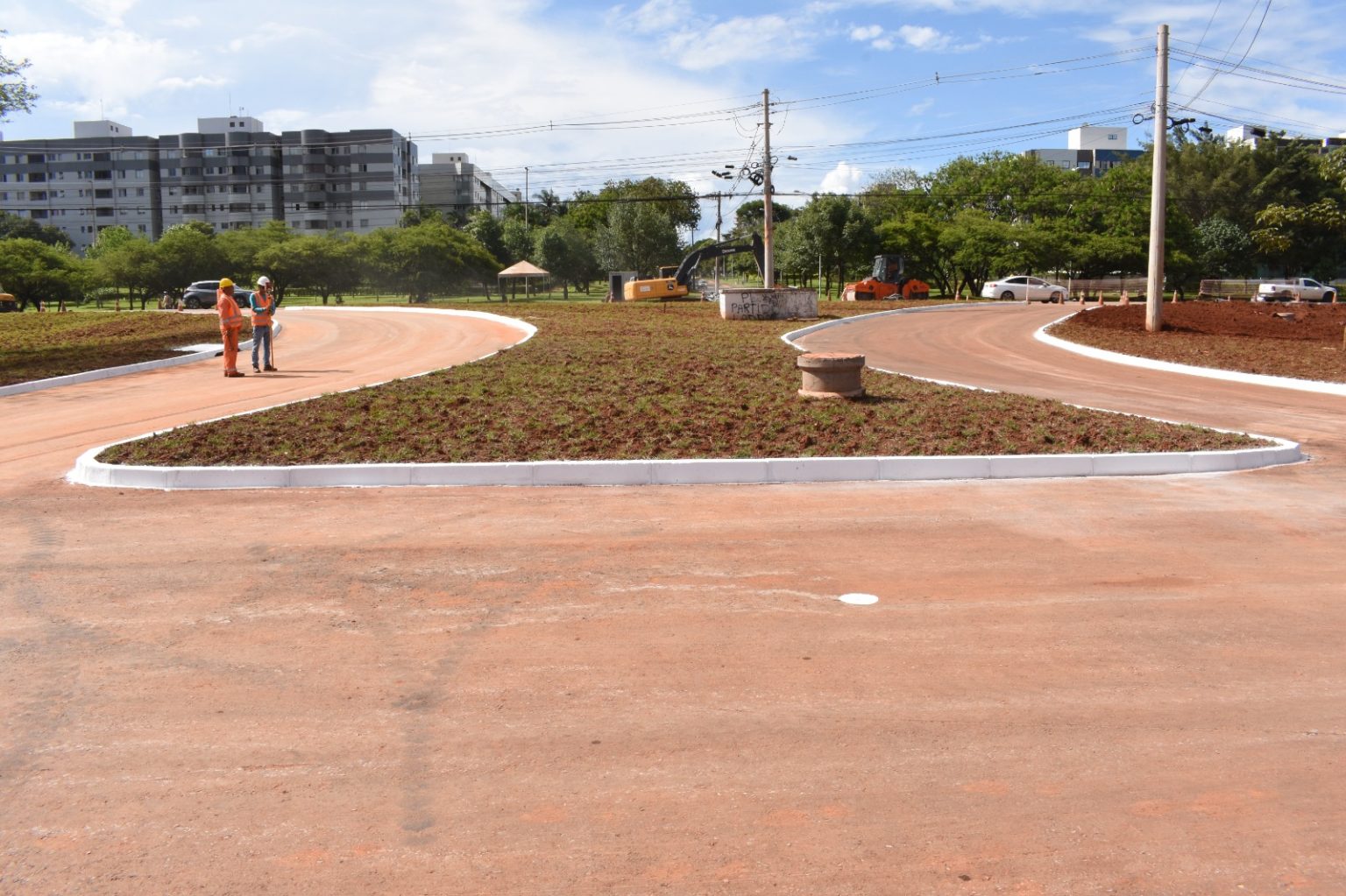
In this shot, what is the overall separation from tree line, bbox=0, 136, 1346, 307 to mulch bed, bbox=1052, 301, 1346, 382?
1963cm

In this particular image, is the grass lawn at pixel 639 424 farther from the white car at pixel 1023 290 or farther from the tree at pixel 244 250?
the tree at pixel 244 250

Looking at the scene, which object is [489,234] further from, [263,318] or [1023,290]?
[263,318]

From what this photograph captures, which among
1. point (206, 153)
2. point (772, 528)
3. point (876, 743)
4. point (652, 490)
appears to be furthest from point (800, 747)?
point (206, 153)

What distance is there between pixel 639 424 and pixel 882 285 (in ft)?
151

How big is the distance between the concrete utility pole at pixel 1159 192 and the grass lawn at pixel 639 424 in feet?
47.4

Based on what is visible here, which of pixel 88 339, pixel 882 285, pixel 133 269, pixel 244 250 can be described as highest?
pixel 244 250

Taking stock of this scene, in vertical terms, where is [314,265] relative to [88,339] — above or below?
above

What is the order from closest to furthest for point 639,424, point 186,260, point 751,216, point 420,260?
point 639,424 → point 420,260 → point 186,260 → point 751,216

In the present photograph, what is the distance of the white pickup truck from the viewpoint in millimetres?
54656

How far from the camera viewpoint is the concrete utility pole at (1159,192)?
2652cm

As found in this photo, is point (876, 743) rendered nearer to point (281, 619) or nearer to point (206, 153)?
point (281, 619)

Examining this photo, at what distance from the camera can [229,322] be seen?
18484 millimetres

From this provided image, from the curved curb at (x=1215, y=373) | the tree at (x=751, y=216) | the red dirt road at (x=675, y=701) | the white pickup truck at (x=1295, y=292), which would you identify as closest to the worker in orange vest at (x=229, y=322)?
the red dirt road at (x=675, y=701)

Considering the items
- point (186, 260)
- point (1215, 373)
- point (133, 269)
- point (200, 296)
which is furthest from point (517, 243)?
point (1215, 373)
